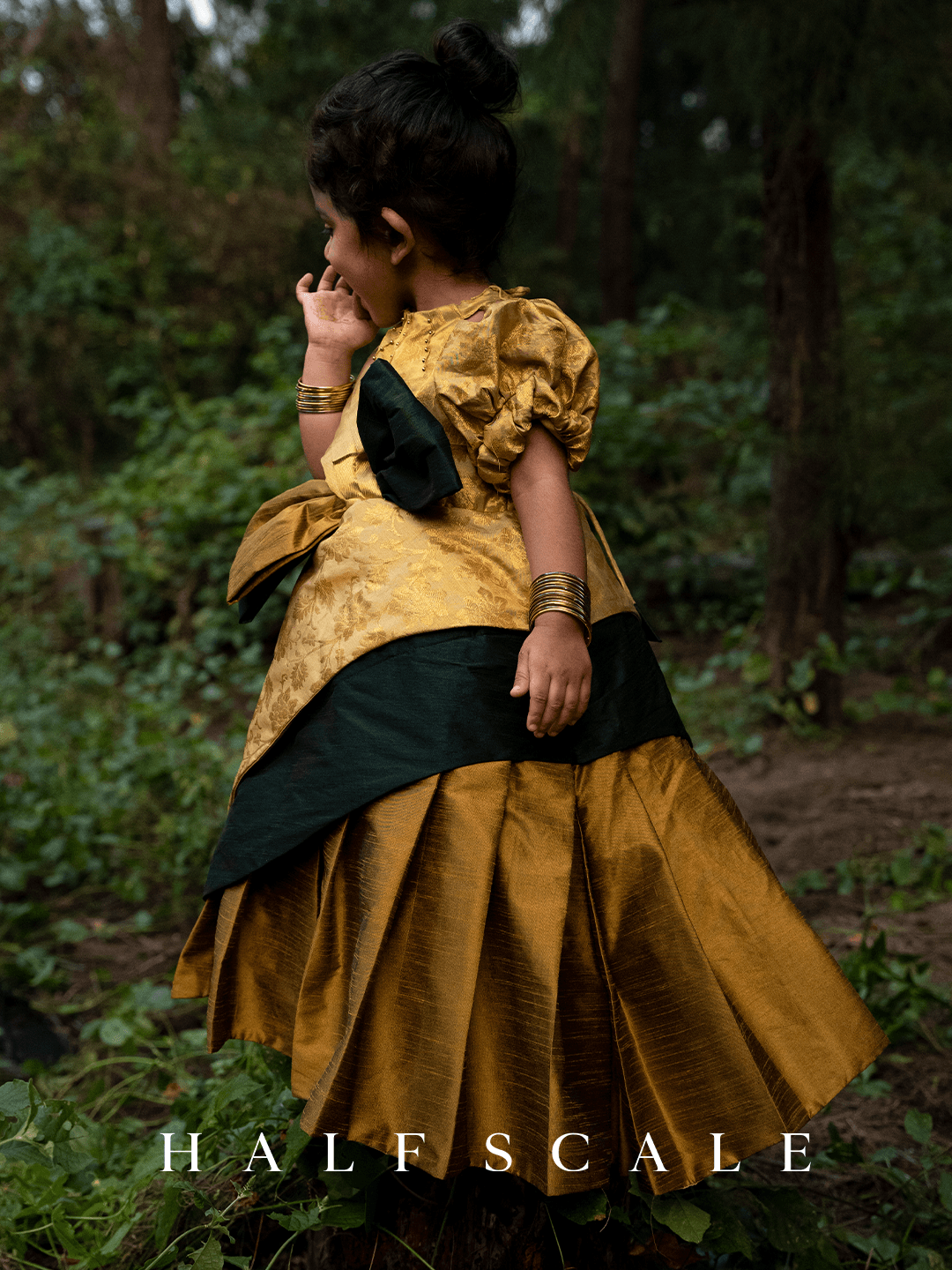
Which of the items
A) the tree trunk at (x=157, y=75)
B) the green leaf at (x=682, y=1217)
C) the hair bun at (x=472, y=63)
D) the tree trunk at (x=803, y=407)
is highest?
the tree trunk at (x=157, y=75)

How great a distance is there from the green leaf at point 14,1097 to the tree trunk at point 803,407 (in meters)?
3.10

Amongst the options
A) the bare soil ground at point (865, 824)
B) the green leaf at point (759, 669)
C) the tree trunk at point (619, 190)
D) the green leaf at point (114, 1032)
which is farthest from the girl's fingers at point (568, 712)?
the tree trunk at point (619, 190)

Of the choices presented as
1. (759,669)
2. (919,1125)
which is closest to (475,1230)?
(919,1125)

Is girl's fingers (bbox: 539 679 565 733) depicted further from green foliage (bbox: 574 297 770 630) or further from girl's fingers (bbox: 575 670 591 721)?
green foliage (bbox: 574 297 770 630)

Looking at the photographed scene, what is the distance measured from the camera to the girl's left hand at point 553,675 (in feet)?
3.67

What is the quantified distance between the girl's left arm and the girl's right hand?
40 cm

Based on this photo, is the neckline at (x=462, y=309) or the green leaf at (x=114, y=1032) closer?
the neckline at (x=462, y=309)

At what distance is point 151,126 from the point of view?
935 centimetres

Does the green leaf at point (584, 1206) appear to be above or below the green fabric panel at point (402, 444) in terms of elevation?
below

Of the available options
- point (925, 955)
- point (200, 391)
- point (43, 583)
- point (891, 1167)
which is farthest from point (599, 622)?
point (200, 391)

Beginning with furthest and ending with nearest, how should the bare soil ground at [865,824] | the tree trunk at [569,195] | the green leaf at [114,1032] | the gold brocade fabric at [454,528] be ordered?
the tree trunk at [569,195] < the green leaf at [114,1032] < the bare soil ground at [865,824] < the gold brocade fabric at [454,528]

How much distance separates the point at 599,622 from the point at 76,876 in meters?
2.53

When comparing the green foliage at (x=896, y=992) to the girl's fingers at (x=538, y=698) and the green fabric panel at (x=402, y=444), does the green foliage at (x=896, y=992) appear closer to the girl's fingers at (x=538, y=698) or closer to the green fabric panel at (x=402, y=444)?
the girl's fingers at (x=538, y=698)

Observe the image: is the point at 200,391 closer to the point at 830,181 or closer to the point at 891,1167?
the point at 830,181
